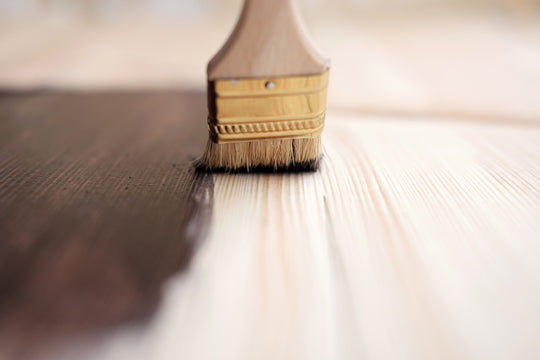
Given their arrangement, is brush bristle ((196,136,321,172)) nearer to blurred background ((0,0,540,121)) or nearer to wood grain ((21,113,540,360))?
wood grain ((21,113,540,360))

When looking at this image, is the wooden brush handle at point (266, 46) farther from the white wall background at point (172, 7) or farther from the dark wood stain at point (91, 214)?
the white wall background at point (172, 7)

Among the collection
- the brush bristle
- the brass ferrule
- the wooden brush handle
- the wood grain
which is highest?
the wooden brush handle

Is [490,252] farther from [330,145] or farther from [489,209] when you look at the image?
[330,145]

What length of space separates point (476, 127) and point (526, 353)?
502mm

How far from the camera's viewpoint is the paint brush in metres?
0.48

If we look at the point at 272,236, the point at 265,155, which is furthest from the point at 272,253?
the point at 265,155

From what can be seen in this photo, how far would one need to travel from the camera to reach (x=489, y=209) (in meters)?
0.49

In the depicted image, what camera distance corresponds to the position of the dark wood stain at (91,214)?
0.36 m

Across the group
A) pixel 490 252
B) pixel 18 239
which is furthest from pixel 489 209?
pixel 18 239

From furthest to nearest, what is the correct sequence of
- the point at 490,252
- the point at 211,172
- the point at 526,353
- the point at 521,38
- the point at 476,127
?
the point at 521,38
the point at 476,127
the point at 211,172
the point at 490,252
the point at 526,353

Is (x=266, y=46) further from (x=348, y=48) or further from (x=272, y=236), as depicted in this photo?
(x=348, y=48)

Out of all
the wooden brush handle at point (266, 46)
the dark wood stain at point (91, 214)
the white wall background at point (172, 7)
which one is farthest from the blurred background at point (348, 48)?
the wooden brush handle at point (266, 46)

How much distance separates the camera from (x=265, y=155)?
54 centimetres

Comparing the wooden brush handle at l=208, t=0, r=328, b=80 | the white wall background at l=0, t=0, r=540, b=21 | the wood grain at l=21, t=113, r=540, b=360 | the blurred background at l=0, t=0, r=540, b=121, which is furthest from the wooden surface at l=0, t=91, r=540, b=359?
the white wall background at l=0, t=0, r=540, b=21
